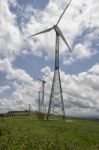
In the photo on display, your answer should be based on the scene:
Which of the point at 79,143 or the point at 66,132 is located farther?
the point at 66,132

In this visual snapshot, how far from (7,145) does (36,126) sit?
25787 millimetres

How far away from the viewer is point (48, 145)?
114ft

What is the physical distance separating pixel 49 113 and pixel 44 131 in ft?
69.5

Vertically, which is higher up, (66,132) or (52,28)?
(52,28)

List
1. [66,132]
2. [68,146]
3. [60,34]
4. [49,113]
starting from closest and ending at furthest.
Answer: [68,146] → [66,132] → [49,113] → [60,34]

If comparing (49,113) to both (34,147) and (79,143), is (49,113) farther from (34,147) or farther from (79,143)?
(34,147)

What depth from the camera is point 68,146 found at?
3675 cm

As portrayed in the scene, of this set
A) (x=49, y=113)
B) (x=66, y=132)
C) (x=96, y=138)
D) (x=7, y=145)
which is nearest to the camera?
(x=7, y=145)

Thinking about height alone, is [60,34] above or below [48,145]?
above

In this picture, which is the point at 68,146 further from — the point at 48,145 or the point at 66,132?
the point at 66,132

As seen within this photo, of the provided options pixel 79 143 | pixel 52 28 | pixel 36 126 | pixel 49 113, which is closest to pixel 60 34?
pixel 52 28

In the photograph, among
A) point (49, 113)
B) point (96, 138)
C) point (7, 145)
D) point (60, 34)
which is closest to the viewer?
point (7, 145)

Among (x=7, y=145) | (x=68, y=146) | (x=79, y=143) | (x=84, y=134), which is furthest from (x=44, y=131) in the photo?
(x=7, y=145)

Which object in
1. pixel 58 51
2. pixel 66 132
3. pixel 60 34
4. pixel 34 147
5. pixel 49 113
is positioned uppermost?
pixel 60 34
